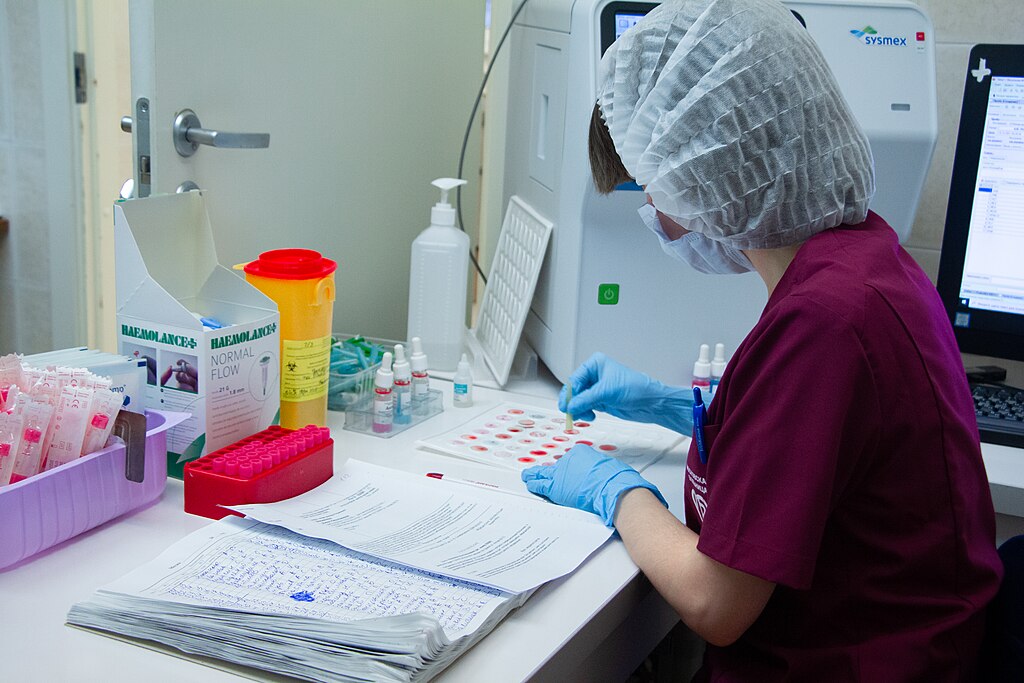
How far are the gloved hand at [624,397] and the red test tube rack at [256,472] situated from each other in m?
0.38

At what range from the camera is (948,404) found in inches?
33.3

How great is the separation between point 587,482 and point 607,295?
466 mm

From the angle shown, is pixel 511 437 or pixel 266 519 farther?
pixel 511 437

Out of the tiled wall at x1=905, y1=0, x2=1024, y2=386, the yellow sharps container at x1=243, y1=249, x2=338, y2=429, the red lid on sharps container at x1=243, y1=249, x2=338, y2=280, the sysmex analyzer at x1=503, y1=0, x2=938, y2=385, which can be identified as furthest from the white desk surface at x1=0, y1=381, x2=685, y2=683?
the tiled wall at x1=905, y1=0, x2=1024, y2=386

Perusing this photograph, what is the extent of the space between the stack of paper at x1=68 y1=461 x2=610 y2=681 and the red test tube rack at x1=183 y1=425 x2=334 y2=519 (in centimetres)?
2

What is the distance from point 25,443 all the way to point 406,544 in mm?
363

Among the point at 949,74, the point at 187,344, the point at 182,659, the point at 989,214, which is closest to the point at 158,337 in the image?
the point at 187,344

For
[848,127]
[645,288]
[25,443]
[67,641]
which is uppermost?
[848,127]

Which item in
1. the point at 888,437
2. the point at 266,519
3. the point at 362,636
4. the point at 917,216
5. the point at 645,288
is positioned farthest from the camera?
the point at 917,216

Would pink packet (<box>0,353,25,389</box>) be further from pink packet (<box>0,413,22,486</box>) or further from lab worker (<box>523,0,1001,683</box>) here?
lab worker (<box>523,0,1001,683</box>)

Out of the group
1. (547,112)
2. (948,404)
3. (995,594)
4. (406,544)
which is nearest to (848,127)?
(948,404)

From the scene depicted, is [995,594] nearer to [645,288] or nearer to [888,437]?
[888,437]

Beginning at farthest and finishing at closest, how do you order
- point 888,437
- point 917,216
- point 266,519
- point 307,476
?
point 917,216 < point 307,476 < point 266,519 < point 888,437

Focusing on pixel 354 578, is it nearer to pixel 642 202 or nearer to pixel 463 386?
pixel 463 386
